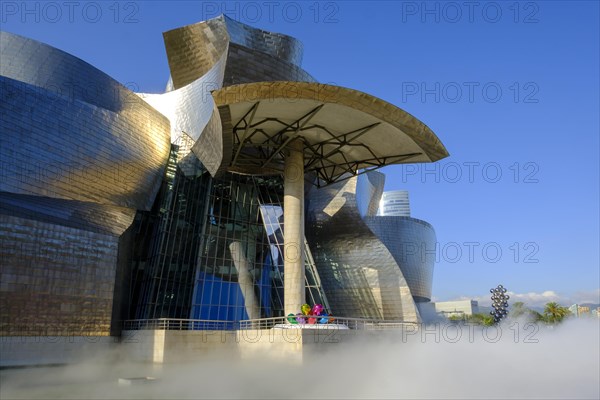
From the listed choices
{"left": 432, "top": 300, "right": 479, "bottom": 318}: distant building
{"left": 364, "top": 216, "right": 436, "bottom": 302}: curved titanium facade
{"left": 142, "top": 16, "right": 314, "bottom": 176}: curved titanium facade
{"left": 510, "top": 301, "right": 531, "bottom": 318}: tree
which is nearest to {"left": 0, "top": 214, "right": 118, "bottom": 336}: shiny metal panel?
{"left": 142, "top": 16, "right": 314, "bottom": 176}: curved titanium facade

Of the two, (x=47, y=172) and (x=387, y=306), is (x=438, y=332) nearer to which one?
(x=387, y=306)

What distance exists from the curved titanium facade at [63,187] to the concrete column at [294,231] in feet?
24.5

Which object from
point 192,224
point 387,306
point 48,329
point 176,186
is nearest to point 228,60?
point 176,186

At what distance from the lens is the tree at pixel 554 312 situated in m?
43.9

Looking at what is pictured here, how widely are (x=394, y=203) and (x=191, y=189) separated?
327 feet

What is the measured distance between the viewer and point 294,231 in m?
21.1

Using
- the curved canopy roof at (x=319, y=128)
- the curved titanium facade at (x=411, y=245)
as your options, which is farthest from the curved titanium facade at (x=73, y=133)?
the curved titanium facade at (x=411, y=245)

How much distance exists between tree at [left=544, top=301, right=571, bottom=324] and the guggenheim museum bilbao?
24989 mm

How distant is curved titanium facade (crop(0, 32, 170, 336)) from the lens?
56.8ft

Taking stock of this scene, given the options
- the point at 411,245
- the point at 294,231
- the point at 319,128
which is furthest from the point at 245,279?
the point at 411,245

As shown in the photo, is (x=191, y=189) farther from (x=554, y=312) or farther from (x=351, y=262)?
(x=554, y=312)

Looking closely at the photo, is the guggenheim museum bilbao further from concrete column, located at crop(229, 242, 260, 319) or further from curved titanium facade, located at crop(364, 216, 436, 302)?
curved titanium facade, located at crop(364, 216, 436, 302)

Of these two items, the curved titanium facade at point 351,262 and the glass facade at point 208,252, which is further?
the curved titanium facade at point 351,262

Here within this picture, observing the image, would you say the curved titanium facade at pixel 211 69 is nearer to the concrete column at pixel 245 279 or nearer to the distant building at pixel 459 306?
the concrete column at pixel 245 279
